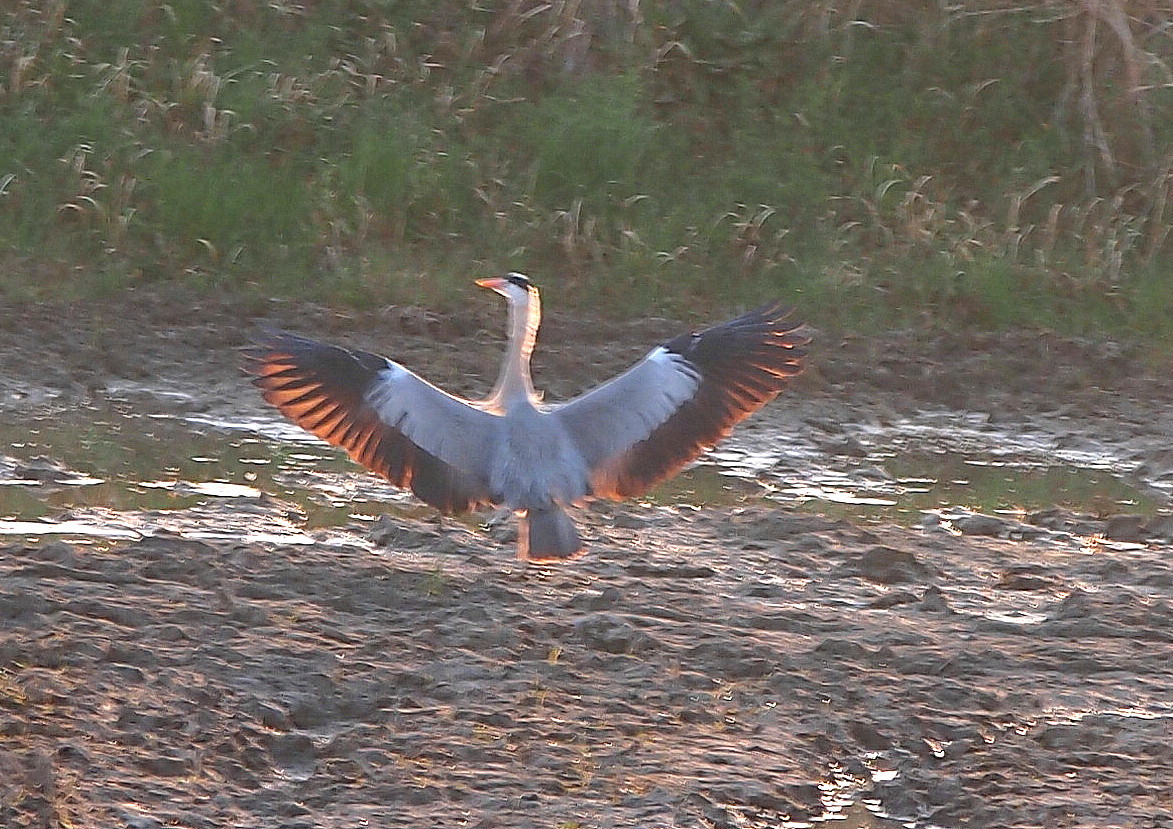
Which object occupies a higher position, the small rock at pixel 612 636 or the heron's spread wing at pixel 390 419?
the heron's spread wing at pixel 390 419

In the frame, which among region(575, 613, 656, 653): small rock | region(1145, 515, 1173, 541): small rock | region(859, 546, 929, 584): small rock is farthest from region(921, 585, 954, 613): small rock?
region(1145, 515, 1173, 541): small rock

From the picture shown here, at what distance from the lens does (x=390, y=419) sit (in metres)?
5.88

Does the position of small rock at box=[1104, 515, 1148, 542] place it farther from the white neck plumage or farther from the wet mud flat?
the white neck plumage

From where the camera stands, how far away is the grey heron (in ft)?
19.3

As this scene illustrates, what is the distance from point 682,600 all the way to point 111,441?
9.12ft

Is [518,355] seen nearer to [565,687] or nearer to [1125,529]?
[565,687]

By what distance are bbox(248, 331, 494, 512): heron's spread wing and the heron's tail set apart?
16cm

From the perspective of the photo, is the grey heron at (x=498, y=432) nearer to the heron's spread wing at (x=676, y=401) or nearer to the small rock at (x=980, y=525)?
the heron's spread wing at (x=676, y=401)

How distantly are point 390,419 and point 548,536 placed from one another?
1.86 feet

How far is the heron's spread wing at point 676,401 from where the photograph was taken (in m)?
6.00

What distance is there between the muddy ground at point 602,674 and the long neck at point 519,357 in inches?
22.4

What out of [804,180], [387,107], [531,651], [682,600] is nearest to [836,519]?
[682,600]

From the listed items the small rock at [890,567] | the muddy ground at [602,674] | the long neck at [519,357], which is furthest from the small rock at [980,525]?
the long neck at [519,357]

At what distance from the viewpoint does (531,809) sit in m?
4.46
